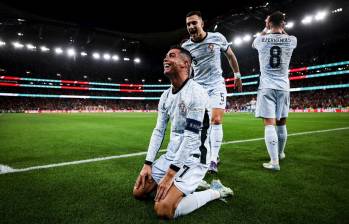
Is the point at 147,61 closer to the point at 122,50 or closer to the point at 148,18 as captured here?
the point at 122,50

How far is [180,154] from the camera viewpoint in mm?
2088

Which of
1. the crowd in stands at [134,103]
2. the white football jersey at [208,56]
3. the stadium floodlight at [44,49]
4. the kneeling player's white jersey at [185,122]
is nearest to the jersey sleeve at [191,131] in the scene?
the kneeling player's white jersey at [185,122]

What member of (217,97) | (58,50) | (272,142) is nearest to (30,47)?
(58,50)

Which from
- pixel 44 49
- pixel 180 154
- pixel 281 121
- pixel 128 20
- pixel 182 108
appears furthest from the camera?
pixel 44 49

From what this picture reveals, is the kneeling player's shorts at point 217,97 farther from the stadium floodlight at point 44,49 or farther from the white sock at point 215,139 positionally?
the stadium floodlight at point 44,49

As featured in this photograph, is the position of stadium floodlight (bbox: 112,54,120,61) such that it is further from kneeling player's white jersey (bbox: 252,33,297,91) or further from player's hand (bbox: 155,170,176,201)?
player's hand (bbox: 155,170,176,201)

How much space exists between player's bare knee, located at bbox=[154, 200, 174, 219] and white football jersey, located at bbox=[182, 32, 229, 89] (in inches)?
92.8

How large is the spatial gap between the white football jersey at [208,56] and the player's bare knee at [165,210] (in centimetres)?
236

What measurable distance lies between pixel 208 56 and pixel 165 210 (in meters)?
2.65

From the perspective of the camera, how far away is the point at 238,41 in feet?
Result: 123

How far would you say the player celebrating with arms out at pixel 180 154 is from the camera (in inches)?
77.9

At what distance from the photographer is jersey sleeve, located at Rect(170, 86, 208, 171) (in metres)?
2.08

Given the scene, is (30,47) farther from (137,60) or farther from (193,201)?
(193,201)

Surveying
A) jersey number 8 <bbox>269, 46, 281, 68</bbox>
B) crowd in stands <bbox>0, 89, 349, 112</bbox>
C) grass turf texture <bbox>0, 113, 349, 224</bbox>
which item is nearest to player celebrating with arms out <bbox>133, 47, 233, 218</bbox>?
grass turf texture <bbox>0, 113, 349, 224</bbox>
